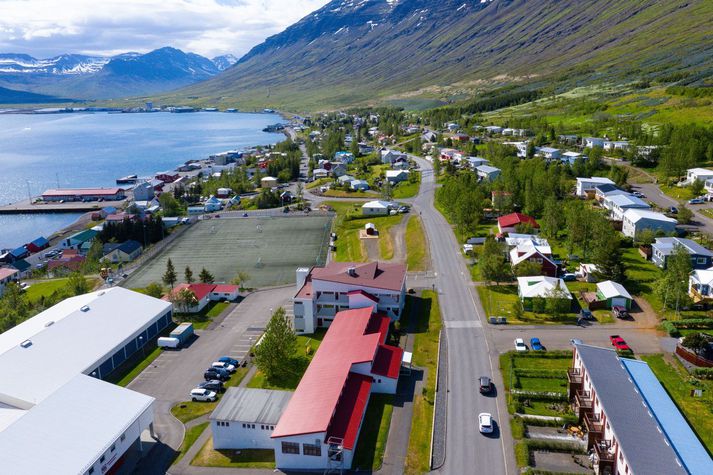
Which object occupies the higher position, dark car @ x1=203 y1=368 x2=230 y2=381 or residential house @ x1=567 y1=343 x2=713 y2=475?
residential house @ x1=567 y1=343 x2=713 y2=475

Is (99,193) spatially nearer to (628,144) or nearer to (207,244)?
(207,244)

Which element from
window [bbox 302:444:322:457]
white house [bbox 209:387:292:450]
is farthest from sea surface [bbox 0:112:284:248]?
window [bbox 302:444:322:457]

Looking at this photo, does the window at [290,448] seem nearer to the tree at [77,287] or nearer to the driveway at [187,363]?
the driveway at [187,363]

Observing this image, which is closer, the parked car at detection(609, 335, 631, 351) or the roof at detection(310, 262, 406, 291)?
the parked car at detection(609, 335, 631, 351)

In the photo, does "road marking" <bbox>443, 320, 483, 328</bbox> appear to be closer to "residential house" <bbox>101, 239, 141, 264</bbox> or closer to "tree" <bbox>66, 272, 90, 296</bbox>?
"tree" <bbox>66, 272, 90, 296</bbox>

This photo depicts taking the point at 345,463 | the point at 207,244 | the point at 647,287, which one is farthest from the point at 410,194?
the point at 345,463
